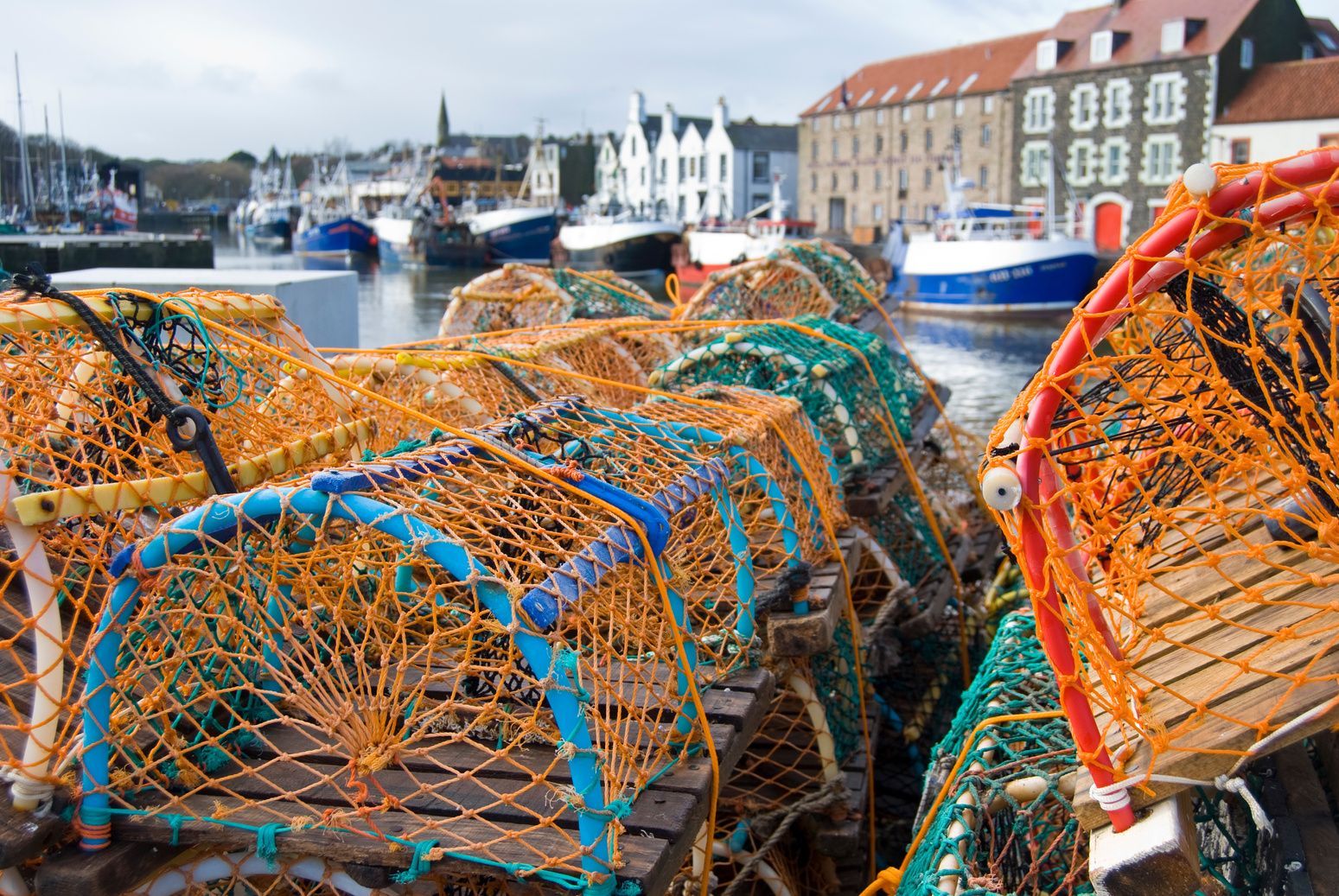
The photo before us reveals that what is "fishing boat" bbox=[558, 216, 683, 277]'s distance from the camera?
3338 cm

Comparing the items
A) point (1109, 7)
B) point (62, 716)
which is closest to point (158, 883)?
point (62, 716)

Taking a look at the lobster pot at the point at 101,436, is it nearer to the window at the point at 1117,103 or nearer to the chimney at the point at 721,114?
the window at the point at 1117,103

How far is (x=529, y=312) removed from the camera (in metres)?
6.20

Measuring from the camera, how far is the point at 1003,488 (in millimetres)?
1627

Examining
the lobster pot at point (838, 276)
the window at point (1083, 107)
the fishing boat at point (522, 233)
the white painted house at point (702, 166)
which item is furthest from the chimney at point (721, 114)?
the lobster pot at point (838, 276)

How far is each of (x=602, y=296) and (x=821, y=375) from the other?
2.60 meters

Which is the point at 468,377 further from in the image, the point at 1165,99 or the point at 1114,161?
the point at 1165,99

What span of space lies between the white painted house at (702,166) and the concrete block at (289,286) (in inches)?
1367

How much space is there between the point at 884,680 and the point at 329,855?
10.2ft

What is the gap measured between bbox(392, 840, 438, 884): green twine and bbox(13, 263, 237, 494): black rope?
854 mm

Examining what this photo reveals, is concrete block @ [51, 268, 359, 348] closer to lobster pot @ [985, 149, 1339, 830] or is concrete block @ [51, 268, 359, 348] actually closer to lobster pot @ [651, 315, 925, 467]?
lobster pot @ [651, 315, 925, 467]

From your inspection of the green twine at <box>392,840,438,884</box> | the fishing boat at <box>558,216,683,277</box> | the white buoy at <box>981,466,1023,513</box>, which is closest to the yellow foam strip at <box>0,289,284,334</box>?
the green twine at <box>392,840,438,884</box>

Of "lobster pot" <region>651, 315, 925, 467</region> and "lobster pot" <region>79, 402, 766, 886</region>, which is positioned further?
"lobster pot" <region>651, 315, 925, 467</region>

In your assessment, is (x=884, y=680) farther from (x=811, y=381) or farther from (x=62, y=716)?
(x=62, y=716)
